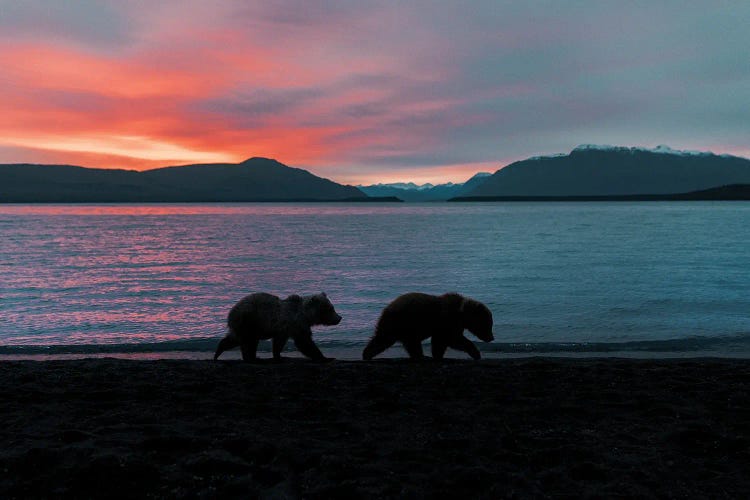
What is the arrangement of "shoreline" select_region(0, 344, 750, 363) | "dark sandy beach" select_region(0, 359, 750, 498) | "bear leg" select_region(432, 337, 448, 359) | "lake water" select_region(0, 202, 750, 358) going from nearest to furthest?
"dark sandy beach" select_region(0, 359, 750, 498) < "bear leg" select_region(432, 337, 448, 359) < "shoreline" select_region(0, 344, 750, 363) < "lake water" select_region(0, 202, 750, 358)

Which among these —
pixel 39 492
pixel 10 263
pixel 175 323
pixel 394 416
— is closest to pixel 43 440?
pixel 39 492

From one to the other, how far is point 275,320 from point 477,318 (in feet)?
12.8

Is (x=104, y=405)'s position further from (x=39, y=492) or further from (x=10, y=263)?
(x=10, y=263)

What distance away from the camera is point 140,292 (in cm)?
2294

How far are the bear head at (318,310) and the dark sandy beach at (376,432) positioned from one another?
123cm

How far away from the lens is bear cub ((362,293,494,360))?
10398 mm

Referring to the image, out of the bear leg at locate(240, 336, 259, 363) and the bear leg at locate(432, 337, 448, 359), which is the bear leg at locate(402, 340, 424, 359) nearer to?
the bear leg at locate(432, 337, 448, 359)

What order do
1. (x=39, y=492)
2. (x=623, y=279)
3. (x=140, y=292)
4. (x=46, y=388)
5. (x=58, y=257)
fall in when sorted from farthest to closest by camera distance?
(x=58, y=257)
(x=623, y=279)
(x=140, y=292)
(x=46, y=388)
(x=39, y=492)

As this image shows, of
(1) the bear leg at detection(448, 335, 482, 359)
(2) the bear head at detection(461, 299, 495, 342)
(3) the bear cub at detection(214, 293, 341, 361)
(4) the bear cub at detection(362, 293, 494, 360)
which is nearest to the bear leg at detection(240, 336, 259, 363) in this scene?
(3) the bear cub at detection(214, 293, 341, 361)

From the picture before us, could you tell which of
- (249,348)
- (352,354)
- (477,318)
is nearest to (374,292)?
(352,354)

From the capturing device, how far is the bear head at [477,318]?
421 inches

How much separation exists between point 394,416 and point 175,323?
11908 millimetres

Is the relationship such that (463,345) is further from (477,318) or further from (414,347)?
(414,347)

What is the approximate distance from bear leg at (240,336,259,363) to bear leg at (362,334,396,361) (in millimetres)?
2155
